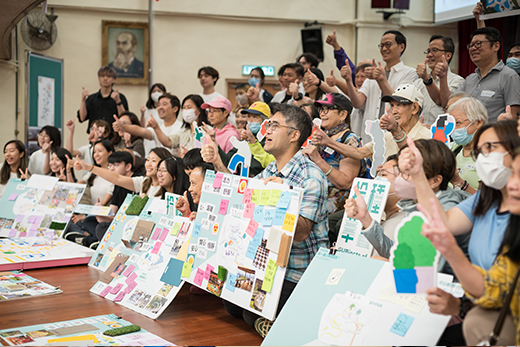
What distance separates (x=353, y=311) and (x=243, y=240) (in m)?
0.99

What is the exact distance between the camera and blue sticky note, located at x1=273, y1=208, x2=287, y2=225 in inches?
110

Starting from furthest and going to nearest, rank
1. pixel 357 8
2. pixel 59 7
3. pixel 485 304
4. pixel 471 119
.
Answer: pixel 357 8 → pixel 59 7 → pixel 471 119 → pixel 485 304

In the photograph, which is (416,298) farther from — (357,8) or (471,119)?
(357,8)

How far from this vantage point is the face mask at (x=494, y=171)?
1821mm

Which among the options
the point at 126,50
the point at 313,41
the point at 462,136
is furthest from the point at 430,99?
the point at 126,50

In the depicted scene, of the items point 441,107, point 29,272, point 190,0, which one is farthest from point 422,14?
point 29,272

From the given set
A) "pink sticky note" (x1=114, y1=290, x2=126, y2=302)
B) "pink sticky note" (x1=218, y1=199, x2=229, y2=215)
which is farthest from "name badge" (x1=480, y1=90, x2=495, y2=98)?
"pink sticky note" (x1=114, y1=290, x2=126, y2=302)

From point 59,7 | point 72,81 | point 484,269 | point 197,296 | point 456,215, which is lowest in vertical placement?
point 197,296

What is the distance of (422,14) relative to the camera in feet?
33.4

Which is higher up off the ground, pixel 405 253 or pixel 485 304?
pixel 405 253

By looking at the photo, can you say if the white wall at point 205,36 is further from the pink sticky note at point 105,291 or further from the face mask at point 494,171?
the face mask at point 494,171

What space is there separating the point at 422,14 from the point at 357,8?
133 cm

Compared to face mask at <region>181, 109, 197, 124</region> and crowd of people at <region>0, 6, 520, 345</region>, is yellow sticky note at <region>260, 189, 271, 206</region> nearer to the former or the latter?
crowd of people at <region>0, 6, 520, 345</region>

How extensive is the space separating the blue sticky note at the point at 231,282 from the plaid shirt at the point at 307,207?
32 cm
